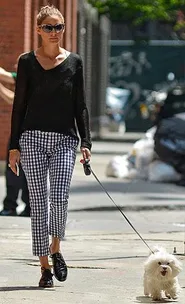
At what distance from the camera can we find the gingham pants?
8.64 meters

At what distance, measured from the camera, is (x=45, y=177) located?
8695 mm

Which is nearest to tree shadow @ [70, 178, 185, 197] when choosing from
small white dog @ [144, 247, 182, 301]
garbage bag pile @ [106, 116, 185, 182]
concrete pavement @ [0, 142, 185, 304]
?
concrete pavement @ [0, 142, 185, 304]

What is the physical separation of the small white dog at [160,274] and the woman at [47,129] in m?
0.79

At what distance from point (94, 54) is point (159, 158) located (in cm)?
2204

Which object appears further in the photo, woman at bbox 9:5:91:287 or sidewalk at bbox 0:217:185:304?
woman at bbox 9:5:91:287

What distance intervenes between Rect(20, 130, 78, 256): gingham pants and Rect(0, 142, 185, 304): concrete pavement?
44 centimetres

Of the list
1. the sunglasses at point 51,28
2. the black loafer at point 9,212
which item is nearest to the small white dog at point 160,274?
the sunglasses at point 51,28

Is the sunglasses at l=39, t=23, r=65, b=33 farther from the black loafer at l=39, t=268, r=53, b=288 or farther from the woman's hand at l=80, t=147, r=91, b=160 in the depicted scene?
the black loafer at l=39, t=268, r=53, b=288

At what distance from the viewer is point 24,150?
343 inches

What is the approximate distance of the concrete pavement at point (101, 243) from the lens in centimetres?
855

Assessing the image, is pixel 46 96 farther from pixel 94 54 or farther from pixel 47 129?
pixel 94 54

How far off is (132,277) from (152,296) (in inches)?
50.6

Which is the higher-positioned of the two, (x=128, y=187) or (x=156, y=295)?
(x=156, y=295)

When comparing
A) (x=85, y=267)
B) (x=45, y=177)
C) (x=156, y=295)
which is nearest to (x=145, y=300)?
(x=156, y=295)
